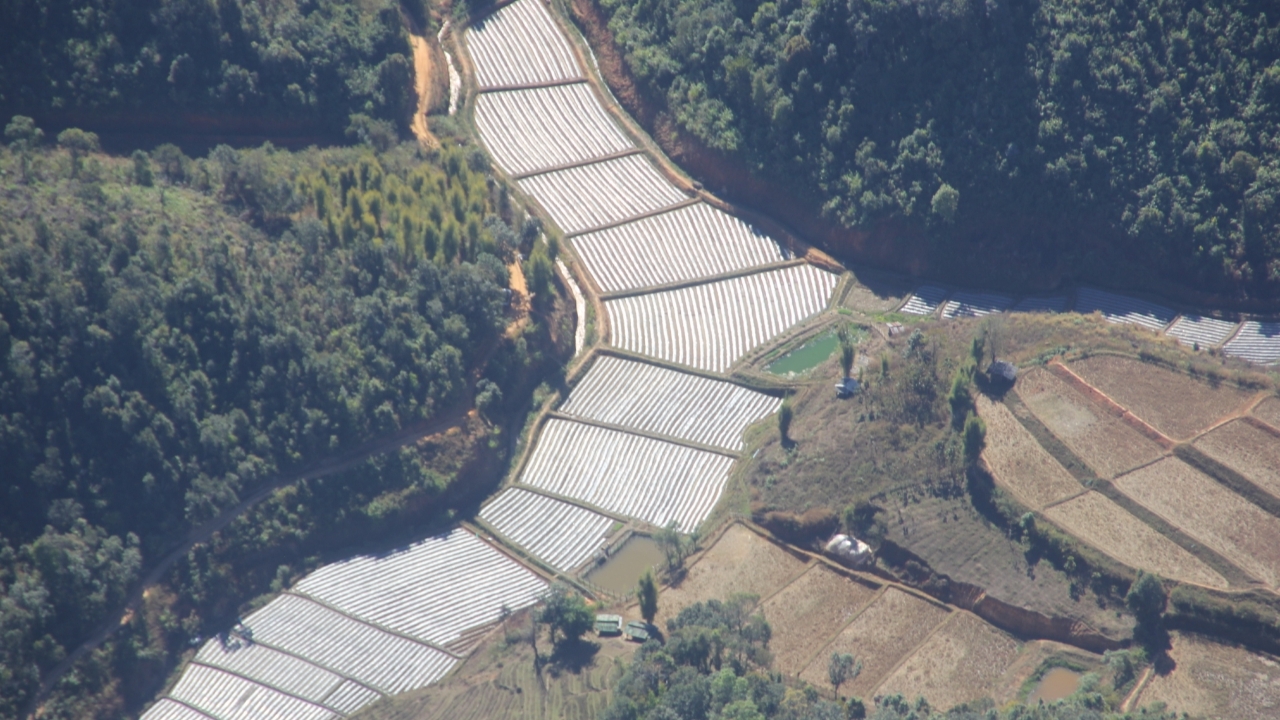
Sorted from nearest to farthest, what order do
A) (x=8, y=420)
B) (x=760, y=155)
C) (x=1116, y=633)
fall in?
(x=1116, y=633), (x=8, y=420), (x=760, y=155)

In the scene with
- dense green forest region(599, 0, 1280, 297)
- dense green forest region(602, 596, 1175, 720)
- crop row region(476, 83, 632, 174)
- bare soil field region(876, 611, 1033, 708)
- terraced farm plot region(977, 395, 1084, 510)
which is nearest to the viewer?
dense green forest region(602, 596, 1175, 720)

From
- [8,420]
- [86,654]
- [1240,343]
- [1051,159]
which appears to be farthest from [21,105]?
[1240,343]

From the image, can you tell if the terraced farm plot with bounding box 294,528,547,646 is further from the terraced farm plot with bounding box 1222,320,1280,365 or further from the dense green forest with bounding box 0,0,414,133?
the terraced farm plot with bounding box 1222,320,1280,365

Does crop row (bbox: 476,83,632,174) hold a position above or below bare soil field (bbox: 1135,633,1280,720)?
above

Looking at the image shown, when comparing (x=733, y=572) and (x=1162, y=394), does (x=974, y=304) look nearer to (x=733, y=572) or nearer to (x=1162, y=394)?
(x=1162, y=394)

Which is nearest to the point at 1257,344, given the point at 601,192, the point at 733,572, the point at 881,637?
the point at 881,637

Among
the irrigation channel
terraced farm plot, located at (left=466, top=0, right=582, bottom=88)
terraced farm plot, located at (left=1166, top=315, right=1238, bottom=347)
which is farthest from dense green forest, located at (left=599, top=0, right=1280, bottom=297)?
terraced farm plot, located at (left=466, top=0, right=582, bottom=88)

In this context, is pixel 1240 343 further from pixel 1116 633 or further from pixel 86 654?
pixel 86 654
